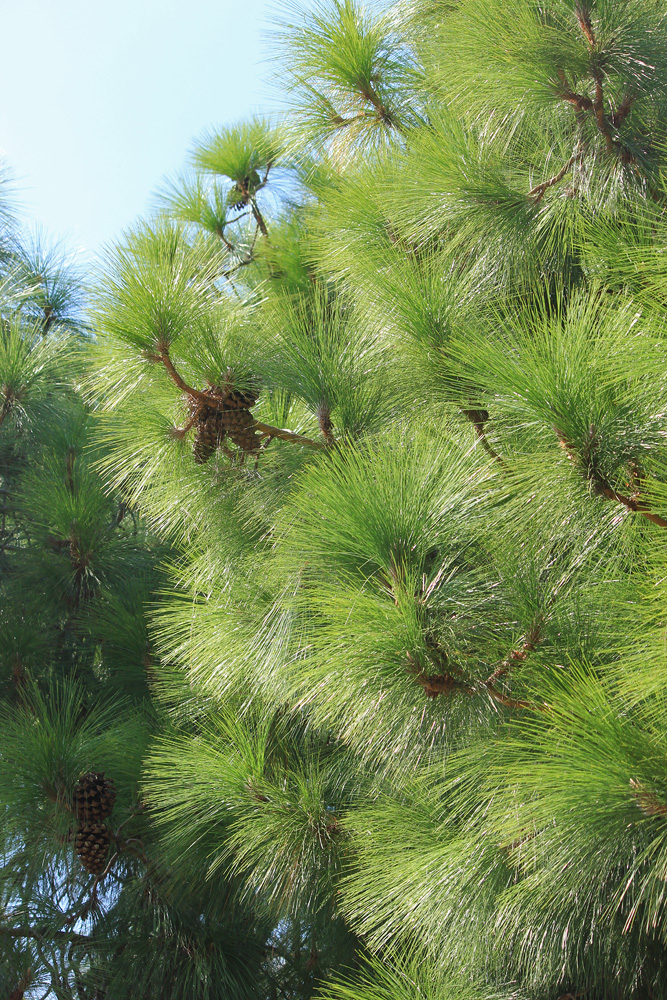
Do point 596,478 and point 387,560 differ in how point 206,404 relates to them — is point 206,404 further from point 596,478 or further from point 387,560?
point 596,478

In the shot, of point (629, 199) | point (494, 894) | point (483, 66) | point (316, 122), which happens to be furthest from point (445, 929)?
point (316, 122)

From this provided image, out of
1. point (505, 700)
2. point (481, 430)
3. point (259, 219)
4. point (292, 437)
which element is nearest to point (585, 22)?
point (481, 430)

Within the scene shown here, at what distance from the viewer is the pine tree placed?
806 mm

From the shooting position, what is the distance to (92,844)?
1301mm

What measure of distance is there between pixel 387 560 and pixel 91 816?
685 millimetres

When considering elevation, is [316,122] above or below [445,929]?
above

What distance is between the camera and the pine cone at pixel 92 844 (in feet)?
4.24

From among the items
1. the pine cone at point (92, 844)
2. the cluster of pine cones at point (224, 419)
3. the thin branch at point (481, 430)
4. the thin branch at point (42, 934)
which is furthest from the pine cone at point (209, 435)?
the thin branch at point (42, 934)

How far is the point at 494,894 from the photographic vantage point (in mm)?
954

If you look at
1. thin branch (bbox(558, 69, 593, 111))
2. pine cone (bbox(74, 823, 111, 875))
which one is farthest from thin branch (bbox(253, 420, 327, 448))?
pine cone (bbox(74, 823, 111, 875))

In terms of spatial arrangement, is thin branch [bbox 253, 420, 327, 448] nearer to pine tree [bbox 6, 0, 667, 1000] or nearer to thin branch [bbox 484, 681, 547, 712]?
pine tree [bbox 6, 0, 667, 1000]

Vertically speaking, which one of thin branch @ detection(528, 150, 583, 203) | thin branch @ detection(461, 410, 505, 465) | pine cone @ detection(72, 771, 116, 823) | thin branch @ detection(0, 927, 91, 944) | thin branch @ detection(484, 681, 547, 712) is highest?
thin branch @ detection(528, 150, 583, 203)

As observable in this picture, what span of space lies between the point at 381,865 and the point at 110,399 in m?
0.64

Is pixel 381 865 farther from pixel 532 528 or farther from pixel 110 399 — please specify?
pixel 110 399
